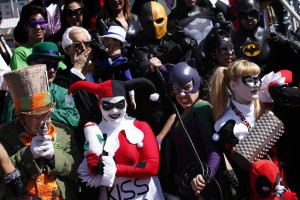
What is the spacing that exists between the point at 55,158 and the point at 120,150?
51cm

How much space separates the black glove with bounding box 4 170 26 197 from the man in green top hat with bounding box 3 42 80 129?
86 centimetres

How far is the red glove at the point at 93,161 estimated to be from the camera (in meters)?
5.43

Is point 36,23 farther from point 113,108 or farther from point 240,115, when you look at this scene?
point 240,115

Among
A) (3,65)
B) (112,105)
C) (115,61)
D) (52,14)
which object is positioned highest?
(112,105)

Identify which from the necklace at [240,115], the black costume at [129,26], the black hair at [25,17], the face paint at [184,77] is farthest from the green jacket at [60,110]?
the necklace at [240,115]

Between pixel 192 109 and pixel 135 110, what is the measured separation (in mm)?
876

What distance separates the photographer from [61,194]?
5.48 m

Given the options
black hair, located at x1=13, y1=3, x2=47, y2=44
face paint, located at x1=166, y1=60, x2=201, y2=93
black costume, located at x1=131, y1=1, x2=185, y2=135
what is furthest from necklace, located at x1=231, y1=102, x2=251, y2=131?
black hair, located at x1=13, y1=3, x2=47, y2=44

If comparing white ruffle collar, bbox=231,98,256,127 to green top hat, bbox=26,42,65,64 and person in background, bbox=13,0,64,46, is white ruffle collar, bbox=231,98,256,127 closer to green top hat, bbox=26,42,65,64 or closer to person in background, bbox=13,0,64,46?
green top hat, bbox=26,42,65,64

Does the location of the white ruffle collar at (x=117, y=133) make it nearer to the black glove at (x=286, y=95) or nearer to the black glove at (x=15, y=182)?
the black glove at (x=15, y=182)

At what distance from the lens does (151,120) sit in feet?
21.5

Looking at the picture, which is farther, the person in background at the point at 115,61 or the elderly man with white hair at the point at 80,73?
the person in background at the point at 115,61

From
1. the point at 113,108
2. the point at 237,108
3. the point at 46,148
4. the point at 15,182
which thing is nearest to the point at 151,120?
the point at 113,108

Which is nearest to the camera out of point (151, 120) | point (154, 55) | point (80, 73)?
point (80, 73)
